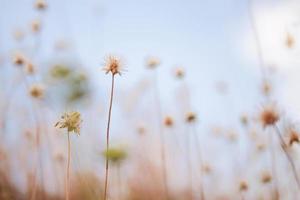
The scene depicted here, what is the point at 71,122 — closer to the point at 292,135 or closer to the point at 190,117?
the point at 292,135

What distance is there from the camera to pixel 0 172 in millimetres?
3480

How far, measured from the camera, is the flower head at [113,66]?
1662mm

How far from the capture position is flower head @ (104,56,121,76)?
5.45 ft

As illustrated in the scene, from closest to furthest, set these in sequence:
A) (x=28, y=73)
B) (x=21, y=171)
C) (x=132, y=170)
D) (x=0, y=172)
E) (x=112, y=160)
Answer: (x=112, y=160)
(x=28, y=73)
(x=0, y=172)
(x=21, y=171)
(x=132, y=170)

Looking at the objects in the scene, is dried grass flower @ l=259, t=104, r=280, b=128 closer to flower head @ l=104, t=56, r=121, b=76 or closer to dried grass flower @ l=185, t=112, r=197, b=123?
flower head @ l=104, t=56, r=121, b=76

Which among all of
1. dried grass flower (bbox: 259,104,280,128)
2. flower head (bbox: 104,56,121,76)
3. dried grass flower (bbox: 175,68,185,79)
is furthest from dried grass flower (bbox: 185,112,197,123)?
flower head (bbox: 104,56,121,76)

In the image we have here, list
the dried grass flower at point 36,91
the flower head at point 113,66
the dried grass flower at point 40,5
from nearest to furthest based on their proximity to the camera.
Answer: the flower head at point 113,66, the dried grass flower at point 36,91, the dried grass flower at point 40,5

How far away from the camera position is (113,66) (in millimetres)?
1662

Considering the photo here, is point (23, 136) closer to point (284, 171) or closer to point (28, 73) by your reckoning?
point (28, 73)

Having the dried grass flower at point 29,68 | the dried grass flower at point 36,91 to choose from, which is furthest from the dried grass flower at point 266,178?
the dried grass flower at point 29,68

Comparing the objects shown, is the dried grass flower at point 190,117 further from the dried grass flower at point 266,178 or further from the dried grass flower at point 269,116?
the dried grass flower at point 269,116

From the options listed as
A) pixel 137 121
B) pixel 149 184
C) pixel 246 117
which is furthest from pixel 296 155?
pixel 137 121

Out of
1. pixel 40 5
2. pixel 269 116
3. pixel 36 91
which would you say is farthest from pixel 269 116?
pixel 40 5

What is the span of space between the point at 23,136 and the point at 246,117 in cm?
205
